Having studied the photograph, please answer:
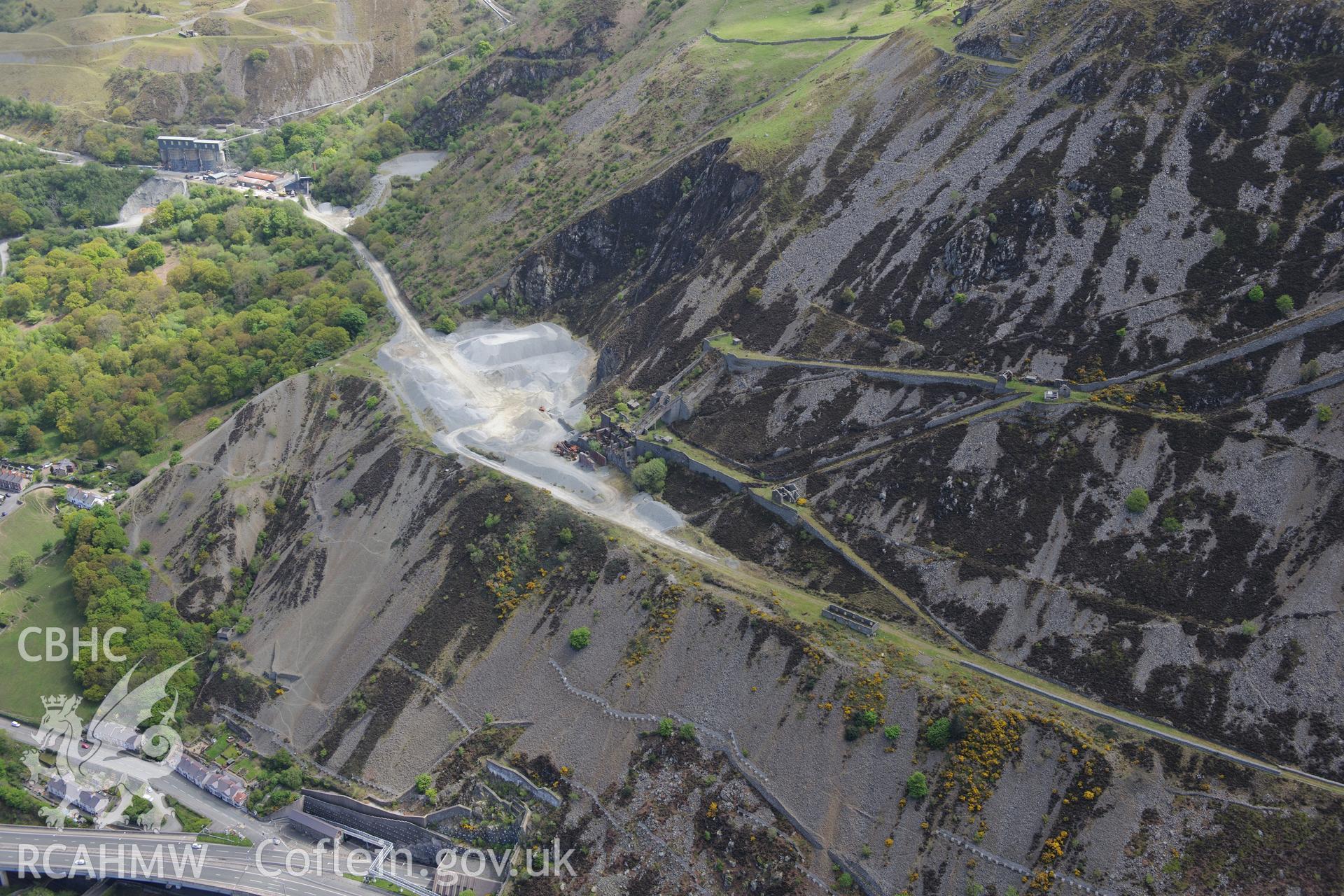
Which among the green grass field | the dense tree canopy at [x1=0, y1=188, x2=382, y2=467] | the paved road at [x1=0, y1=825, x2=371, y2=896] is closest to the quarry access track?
the paved road at [x1=0, y1=825, x2=371, y2=896]

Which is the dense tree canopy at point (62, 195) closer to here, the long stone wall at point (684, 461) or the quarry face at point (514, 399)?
the quarry face at point (514, 399)

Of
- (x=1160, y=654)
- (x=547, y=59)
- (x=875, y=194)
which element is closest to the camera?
(x=1160, y=654)

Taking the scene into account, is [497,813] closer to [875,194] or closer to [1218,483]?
[1218,483]

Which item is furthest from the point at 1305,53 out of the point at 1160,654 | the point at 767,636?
the point at 767,636

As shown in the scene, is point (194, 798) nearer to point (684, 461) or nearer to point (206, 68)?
point (684, 461)

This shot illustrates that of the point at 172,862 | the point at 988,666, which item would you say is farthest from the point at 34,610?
the point at 988,666

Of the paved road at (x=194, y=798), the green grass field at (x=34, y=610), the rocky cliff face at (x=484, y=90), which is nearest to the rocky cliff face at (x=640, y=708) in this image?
the paved road at (x=194, y=798)

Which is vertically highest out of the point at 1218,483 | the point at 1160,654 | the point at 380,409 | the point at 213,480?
the point at 1218,483
